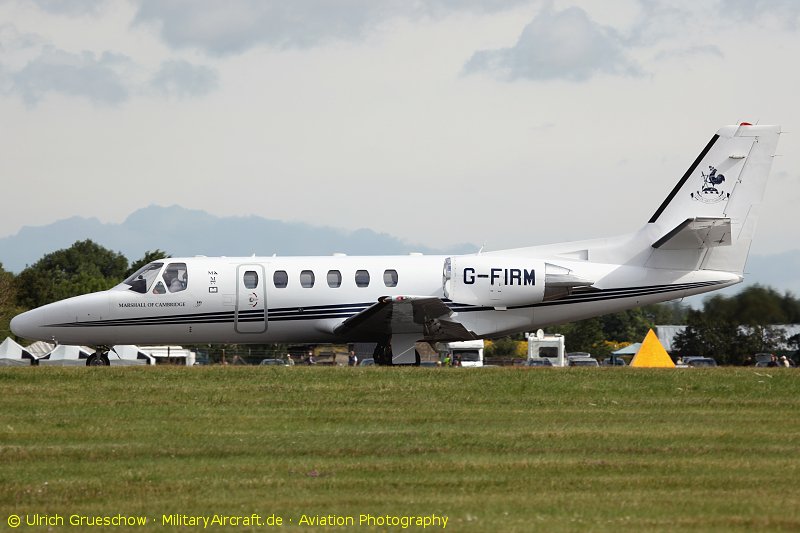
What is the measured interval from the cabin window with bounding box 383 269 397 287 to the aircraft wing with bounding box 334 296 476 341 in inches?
31.7

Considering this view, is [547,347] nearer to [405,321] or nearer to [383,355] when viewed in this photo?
[383,355]

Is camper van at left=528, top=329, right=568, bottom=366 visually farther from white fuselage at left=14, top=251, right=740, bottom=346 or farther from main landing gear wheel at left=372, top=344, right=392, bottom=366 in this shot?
main landing gear wheel at left=372, top=344, right=392, bottom=366

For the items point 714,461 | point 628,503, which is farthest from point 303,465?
point 714,461

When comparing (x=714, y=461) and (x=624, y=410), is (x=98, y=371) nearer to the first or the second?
(x=624, y=410)

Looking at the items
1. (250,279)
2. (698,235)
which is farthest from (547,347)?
(250,279)

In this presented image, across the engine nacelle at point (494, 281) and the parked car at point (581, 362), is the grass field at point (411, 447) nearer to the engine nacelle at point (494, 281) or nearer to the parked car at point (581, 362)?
the engine nacelle at point (494, 281)

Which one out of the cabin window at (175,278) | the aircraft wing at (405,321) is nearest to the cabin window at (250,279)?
the cabin window at (175,278)

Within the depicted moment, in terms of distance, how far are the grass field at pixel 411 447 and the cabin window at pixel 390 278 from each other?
177 inches

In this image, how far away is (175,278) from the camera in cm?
2486

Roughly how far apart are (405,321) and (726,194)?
7.89 metres

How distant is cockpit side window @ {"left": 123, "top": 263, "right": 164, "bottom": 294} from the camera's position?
24.8 metres

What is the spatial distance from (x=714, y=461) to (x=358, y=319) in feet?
38.0

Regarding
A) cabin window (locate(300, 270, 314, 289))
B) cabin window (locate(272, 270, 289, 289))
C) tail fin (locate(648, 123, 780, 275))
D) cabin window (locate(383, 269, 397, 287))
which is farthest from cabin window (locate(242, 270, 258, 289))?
tail fin (locate(648, 123, 780, 275))

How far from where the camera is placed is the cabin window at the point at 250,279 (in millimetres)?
24703
